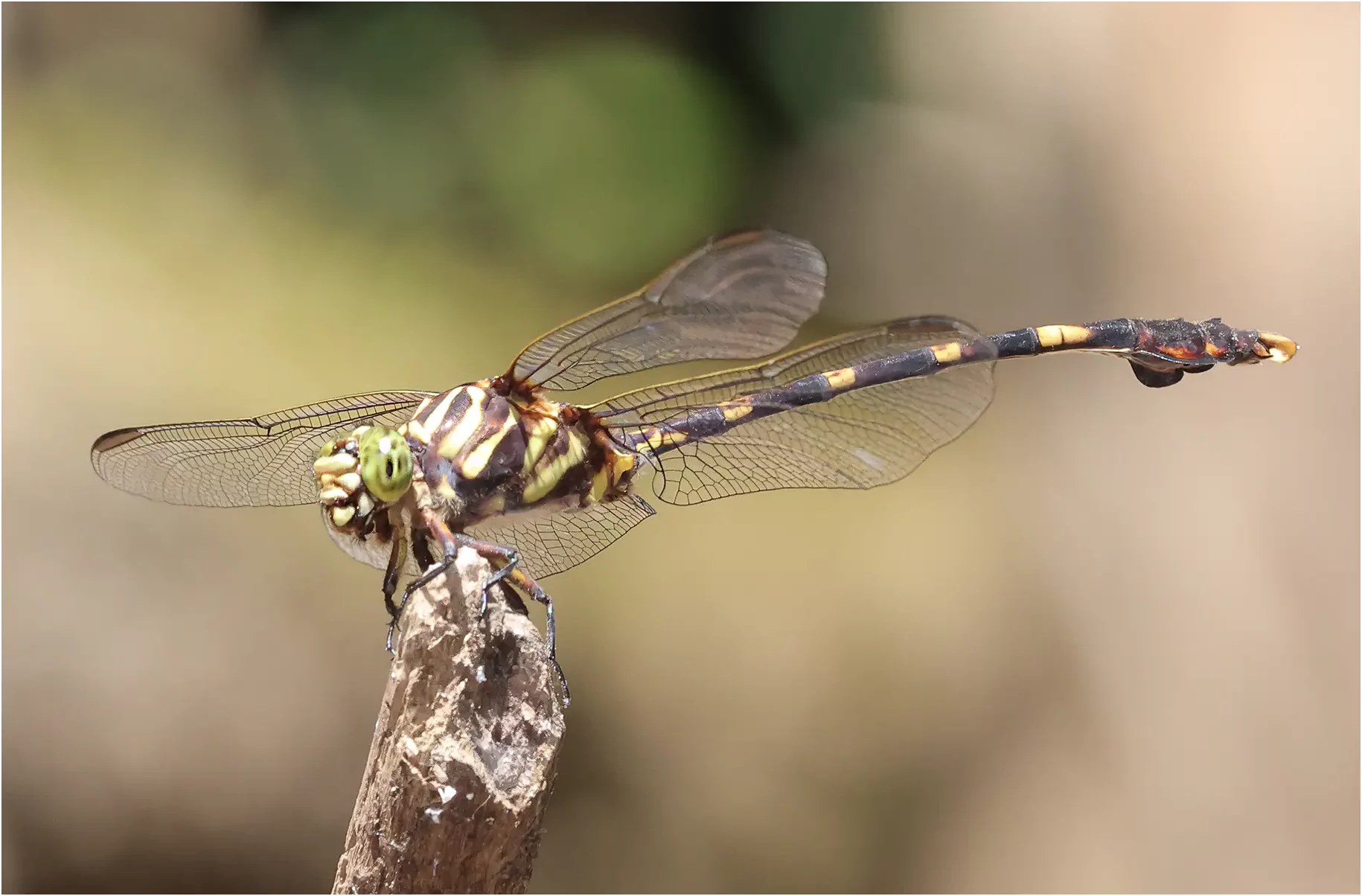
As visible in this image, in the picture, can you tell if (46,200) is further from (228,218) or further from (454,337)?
(454,337)

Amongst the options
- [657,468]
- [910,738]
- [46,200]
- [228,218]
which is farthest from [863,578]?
[46,200]

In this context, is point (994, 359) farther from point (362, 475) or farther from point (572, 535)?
point (362, 475)

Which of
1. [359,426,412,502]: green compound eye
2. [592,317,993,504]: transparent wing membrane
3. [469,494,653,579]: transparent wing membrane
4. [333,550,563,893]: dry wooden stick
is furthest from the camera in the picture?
[592,317,993,504]: transparent wing membrane

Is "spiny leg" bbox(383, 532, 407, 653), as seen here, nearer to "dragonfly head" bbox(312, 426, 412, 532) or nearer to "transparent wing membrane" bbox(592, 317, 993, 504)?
"dragonfly head" bbox(312, 426, 412, 532)

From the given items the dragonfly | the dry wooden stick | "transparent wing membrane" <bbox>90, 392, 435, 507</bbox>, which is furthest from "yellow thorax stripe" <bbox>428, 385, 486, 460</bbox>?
the dry wooden stick

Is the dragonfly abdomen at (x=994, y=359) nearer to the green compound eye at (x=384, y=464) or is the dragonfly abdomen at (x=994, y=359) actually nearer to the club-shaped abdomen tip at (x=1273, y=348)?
the club-shaped abdomen tip at (x=1273, y=348)
